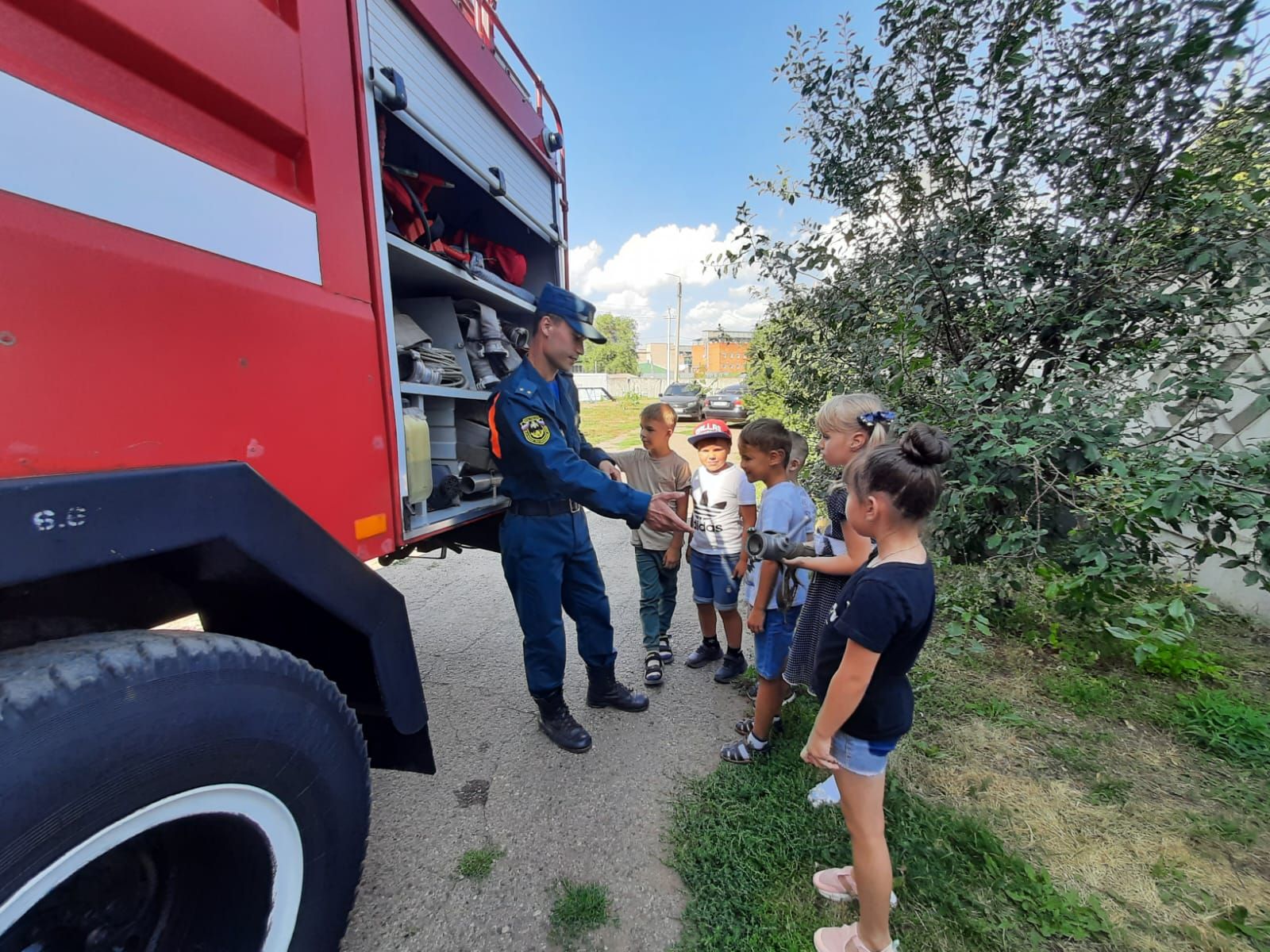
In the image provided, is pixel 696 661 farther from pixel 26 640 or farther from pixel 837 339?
pixel 26 640

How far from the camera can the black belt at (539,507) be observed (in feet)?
7.72

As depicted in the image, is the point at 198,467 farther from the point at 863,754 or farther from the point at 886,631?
the point at 863,754

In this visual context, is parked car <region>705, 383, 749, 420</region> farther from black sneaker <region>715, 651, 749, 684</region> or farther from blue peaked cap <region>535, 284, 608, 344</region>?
blue peaked cap <region>535, 284, 608, 344</region>

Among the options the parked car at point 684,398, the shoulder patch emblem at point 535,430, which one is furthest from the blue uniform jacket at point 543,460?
the parked car at point 684,398

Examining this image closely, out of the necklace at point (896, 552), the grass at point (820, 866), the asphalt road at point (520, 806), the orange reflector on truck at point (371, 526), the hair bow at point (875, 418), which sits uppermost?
the hair bow at point (875, 418)

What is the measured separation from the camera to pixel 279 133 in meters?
1.23

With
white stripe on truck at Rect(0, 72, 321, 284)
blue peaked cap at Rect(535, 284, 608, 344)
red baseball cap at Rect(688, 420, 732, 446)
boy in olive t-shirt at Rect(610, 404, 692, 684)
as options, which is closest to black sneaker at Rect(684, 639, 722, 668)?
boy in olive t-shirt at Rect(610, 404, 692, 684)

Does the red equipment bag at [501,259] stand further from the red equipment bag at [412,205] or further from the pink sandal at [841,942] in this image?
the pink sandal at [841,942]

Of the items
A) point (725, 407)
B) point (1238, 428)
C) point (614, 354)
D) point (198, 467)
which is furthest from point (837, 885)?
point (614, 354)

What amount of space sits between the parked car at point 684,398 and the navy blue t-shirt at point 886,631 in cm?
1501

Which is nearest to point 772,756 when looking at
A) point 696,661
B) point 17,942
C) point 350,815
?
point 696,661

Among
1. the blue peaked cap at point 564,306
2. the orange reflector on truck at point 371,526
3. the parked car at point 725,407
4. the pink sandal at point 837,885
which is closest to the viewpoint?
the orange reflector on truck at point 371,526

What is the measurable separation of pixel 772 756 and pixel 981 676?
1412 millimetres

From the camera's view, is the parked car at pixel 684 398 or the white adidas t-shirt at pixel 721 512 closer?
the white adidas t-shirt at pixel 721 512
